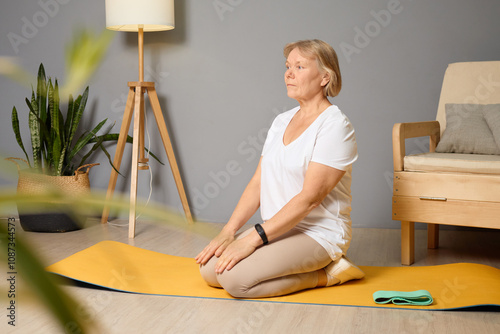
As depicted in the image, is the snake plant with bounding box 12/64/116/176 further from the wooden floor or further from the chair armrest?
Result: the chair armrest

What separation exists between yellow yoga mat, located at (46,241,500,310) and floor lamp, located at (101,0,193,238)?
2.46ft

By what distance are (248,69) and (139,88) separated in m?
0.69

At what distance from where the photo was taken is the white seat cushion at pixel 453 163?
230cm

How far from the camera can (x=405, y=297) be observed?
6.26 ft

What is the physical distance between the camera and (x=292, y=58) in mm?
2102

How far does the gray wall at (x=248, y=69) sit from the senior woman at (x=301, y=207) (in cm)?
124

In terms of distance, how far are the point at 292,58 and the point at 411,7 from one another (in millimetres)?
1412

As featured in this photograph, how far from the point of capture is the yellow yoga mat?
6.37 feet

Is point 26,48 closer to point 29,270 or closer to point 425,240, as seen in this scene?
point 425,240

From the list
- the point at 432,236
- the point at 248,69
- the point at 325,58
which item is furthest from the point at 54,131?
the point at 432,236

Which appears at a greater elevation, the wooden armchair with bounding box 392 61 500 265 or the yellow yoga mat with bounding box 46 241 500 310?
the wooden armchair with bounding box 392 61 500 265

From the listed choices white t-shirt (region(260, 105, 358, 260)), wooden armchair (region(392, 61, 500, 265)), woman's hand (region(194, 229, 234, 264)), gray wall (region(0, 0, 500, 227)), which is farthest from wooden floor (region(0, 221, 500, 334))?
gray wall (region(0, 0, 500, 227))

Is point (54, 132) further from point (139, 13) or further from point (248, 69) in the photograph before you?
point (248, 69)

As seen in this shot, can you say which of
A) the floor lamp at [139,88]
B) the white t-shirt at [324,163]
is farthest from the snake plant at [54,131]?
the white t-shirt at [324,163]
